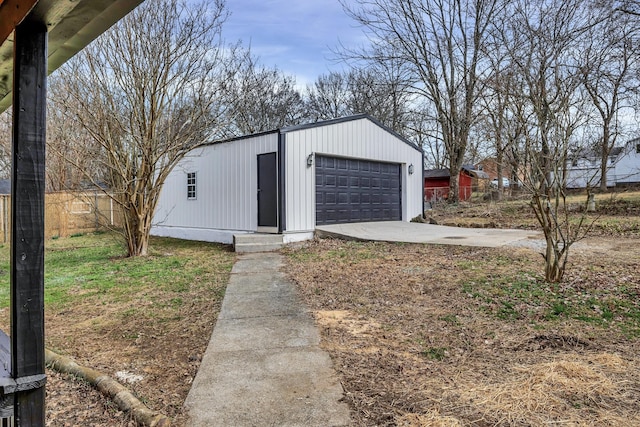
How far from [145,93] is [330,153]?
15.4ft

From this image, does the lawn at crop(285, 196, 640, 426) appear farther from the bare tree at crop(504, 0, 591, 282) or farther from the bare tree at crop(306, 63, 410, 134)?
the bare tree at crop(306, 63, 410, 134)

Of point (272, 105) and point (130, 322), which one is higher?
point (272, 105)

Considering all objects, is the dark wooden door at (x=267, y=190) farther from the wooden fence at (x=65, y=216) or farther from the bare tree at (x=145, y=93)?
the wooden fence at (x=65, y=216)

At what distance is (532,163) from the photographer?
14.4ft

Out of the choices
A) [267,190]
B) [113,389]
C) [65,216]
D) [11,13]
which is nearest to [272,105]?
[65,216]

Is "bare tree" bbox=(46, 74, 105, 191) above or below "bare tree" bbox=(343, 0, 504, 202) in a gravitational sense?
below

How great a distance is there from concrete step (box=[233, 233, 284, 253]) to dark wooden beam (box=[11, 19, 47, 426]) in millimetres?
7160

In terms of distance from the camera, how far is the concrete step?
877cm

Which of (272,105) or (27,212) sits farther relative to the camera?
(272,105)

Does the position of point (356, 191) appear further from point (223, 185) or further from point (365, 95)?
point (365, 95)

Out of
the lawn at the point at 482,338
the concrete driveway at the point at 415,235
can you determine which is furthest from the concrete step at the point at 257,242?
the lawn at the point at 482,338

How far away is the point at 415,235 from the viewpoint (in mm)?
9633

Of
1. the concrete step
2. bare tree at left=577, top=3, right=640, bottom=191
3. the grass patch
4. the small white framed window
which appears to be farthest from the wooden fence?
bare tree at left=577, top=3, right=640, bottom=191

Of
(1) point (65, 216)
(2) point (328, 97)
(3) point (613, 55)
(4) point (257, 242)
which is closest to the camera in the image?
(3) point (613, 55)
